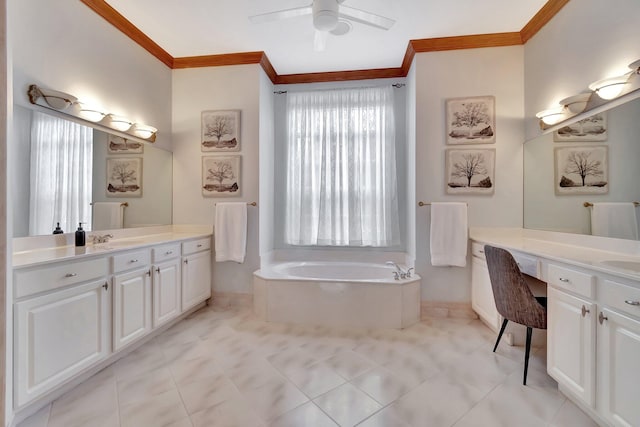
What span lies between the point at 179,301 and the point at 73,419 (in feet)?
3.83

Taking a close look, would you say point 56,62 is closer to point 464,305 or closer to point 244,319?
point 244,319

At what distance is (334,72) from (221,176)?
186cm

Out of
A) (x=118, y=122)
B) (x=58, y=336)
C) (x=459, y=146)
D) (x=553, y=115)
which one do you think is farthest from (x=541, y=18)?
(x=58, y=336)

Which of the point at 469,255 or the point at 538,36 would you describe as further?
the point at 469,255

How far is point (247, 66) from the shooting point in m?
3.12

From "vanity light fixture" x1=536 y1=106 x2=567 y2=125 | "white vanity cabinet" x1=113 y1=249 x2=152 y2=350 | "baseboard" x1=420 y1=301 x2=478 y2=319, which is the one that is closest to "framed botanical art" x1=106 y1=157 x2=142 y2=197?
"white vanity cabinet" x1=113 y1=249 x2=152 y2=350

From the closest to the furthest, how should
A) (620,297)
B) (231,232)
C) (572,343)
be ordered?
(620,297) < (572,343) < (231,232)

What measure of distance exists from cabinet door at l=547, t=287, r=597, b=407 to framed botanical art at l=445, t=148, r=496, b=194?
1328 millimetres

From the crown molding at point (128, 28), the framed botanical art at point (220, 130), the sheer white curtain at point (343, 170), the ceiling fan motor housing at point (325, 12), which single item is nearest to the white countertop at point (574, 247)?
the sheer white curtain at point (343, 170)

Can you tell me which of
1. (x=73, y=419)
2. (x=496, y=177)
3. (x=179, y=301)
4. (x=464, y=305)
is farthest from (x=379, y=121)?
(x=73, y=419)

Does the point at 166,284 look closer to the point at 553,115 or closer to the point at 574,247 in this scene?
the point at 574,247

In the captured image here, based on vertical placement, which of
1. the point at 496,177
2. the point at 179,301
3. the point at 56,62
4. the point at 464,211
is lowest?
the point at 179,301

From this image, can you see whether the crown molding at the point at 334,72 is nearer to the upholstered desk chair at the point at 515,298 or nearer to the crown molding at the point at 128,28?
the crown molding at the point at 128,28

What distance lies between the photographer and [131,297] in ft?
6.61
